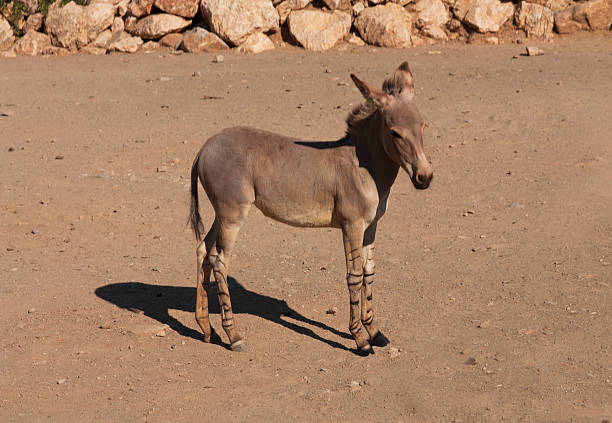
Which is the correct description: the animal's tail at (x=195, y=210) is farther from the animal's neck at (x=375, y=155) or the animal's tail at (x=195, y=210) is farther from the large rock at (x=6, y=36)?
the large rock at (x=6, y=36)

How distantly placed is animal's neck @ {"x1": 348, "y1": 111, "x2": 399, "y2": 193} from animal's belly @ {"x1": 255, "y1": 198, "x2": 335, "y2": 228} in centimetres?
55

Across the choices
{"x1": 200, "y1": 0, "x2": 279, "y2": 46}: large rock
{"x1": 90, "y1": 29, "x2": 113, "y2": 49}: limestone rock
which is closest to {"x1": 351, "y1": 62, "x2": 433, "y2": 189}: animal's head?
{"x1": 200, "y1": 0, "x2": 279, "y2": 46}: large rock

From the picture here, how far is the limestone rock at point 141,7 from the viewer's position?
882 inches

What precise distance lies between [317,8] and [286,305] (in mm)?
Answer: 14205

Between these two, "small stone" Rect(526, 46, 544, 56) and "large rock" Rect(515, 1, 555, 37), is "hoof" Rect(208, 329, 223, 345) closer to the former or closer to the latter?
"small stone" Rect(526, 46, 544, 56)

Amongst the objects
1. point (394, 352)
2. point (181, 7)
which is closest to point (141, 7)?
point (181, 7)

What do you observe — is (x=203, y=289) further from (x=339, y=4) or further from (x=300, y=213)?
(x=339, y=4)

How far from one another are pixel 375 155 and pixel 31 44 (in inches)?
679

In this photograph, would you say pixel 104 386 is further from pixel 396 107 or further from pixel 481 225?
pixel 481 225

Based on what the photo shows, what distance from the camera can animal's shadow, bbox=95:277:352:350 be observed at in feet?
30.3

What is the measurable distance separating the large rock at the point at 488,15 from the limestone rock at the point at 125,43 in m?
8.58

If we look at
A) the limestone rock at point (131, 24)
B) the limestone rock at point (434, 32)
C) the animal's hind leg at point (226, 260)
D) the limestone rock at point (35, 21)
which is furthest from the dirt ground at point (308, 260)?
the limestone rock at point (35, 21)

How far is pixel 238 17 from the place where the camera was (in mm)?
21609

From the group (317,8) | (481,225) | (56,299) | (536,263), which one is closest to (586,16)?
(317,8)
